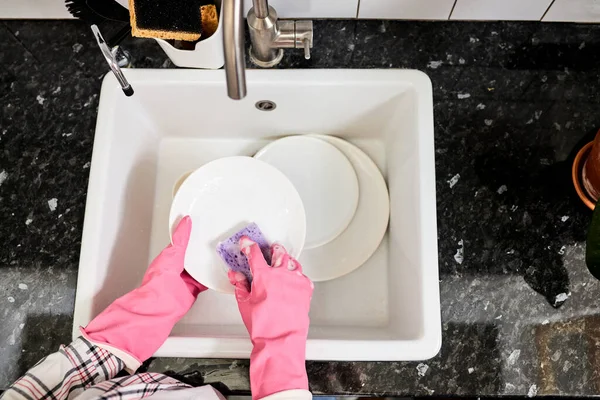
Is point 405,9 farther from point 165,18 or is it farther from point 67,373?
point 67,373

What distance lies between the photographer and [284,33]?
2.76 feet

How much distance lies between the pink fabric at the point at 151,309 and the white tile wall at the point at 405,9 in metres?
0.49

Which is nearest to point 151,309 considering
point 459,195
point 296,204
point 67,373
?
point 67,373

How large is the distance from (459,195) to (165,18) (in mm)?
542

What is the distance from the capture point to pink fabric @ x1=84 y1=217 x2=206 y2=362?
76 centimetres

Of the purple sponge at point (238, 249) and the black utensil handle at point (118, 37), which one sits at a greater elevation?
the black utensil handle at point (118, 37)

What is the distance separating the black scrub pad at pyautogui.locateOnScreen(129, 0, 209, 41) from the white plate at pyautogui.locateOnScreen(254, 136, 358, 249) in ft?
1.00

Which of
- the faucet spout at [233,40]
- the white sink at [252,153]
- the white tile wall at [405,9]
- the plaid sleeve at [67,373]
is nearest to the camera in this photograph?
the faucet spout at [233,40]

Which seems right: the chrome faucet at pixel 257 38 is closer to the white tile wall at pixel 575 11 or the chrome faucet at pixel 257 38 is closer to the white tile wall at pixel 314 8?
the white tile wall at pixel 314 8

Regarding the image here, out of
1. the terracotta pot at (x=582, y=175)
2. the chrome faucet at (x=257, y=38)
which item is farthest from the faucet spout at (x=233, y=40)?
the terracotta pot at (x=582, y=175)

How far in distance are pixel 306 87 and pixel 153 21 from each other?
0.92 feet

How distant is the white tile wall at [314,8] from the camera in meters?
0.90

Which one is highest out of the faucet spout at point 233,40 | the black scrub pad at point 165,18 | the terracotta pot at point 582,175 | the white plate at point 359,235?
the faucet spout at point 233,40

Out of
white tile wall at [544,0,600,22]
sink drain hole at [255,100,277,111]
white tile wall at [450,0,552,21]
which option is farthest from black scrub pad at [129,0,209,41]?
white tile wall at [544,0,600,22]
